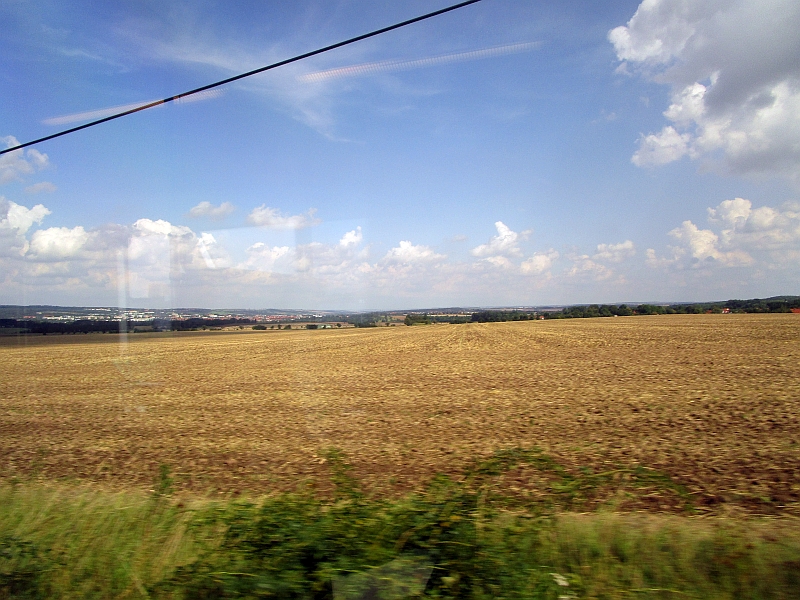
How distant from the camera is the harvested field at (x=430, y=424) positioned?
7.40 metres

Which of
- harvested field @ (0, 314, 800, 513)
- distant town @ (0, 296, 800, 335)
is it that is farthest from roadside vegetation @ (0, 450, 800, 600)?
distant town @ (0, 296, 800, 335)

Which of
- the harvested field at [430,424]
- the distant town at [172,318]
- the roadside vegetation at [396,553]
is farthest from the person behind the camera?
the distant town at [172,318]

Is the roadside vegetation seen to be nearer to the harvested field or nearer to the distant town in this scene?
the harvested field

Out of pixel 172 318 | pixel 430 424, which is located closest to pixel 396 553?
pixel 430 424

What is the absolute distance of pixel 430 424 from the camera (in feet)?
37.5

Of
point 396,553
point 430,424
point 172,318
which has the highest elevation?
point 172,318

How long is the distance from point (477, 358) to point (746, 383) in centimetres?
1377

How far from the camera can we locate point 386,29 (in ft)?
18.9

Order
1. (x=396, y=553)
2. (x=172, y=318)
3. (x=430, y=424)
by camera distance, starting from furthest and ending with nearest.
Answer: (x=172, y=318) < (x=430, y=424) < (x=396, y=553)

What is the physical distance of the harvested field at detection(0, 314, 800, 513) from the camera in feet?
24.3

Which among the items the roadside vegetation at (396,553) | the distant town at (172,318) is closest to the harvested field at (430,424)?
the roadside vegetation at (396,553)

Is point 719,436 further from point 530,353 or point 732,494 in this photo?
point 530,353

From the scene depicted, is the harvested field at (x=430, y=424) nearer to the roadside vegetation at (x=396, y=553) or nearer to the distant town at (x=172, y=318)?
the roadside vegetation at (x=396, y=553)

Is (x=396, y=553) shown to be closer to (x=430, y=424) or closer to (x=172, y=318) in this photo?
(x=430, y=424)
